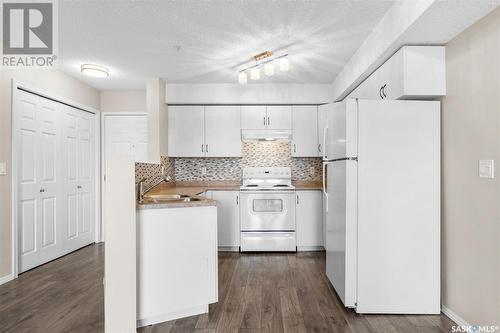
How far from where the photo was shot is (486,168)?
1.95 m

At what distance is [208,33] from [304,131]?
86.8 inches

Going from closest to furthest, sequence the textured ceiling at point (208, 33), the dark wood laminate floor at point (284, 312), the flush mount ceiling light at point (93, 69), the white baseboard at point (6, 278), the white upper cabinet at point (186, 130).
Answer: the dark wood laminate floor at point (284, 312) < the textured ceiling at point (208, 33) < the white baseboard at point (6, 278) < the flush mount ceiling light at point (93, 69) < the white upper cabinet at point (186, 130)

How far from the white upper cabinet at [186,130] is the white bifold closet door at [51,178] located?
1319mm

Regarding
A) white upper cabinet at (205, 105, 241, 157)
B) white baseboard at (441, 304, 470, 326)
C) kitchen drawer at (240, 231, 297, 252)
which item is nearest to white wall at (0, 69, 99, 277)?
white upper cabinet at (205, 105, 241, 157)

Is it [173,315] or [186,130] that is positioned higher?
A: [186,130]

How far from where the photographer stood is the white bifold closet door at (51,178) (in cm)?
326

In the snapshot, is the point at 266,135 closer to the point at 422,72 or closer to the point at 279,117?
the point at 279,117

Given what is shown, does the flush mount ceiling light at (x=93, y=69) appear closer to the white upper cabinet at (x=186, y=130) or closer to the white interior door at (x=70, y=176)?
the white interior door at (x=70, y=176)

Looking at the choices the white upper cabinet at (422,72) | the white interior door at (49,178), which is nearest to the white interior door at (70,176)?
the white interior door at (49,178)

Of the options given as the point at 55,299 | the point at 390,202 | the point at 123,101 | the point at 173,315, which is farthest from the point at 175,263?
the point at 123,101

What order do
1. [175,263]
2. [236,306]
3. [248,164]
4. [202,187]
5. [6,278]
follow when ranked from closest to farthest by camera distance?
[175,263] < [236,306] < [6,278] < [202,187] < [248,164]

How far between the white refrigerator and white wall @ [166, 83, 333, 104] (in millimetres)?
2004

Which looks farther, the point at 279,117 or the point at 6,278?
the point at 279,117

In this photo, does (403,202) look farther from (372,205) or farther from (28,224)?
(28,224)
